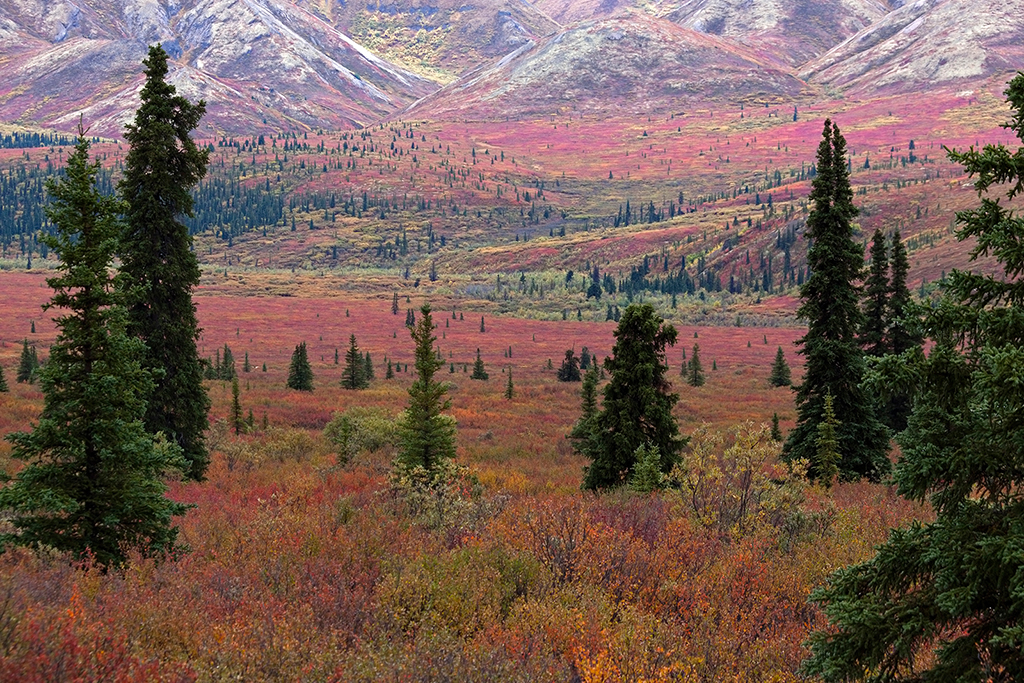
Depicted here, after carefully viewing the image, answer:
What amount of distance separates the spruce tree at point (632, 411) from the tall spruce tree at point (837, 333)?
742cm

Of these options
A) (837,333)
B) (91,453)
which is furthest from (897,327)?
(91,453)

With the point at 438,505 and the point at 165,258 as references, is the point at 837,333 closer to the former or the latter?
the point at 438,505

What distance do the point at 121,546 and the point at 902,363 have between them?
838cm

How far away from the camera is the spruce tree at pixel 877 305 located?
28.7 meters

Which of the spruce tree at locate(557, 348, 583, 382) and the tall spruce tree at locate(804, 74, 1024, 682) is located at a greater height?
the tall spruce tree at locate(804, 74, 1024, 682)

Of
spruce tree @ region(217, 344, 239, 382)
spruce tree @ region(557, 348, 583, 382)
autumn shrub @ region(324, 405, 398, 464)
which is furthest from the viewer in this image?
spruce tree @ region(557, 348, 583, 382)

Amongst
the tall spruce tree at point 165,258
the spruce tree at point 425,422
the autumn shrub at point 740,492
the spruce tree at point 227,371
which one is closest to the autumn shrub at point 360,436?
the tall spruce tree at point 165,258

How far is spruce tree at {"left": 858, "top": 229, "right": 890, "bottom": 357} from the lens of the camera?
94.2 ft

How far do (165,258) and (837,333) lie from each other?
19.1m

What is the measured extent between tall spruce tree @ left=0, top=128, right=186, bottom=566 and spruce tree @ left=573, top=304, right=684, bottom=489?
9854 mm

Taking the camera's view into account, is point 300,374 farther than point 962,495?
Yes

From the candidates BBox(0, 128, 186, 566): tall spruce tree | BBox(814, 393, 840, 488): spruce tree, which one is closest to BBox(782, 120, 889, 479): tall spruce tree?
BBox(814, 393, 840, 488): spruce tree

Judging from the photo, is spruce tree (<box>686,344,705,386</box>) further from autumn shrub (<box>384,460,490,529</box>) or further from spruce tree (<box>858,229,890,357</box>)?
autumn shrub (<box>384,460,490,529</box>)

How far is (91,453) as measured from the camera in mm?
8781
